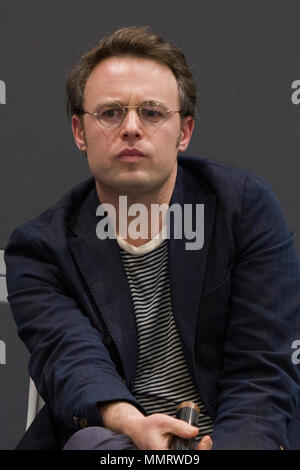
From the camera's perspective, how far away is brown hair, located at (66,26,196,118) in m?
1.72

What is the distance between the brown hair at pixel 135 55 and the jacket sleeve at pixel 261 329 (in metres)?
0.27

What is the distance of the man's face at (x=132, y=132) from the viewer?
1656 mm

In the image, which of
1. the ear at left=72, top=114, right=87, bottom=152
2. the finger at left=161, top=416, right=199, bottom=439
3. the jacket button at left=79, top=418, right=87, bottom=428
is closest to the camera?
the finger at left=161, top=416, right=199, bottom=439

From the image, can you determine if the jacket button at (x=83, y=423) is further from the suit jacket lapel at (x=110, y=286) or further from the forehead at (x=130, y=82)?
the forehead at (x=130, y=82)

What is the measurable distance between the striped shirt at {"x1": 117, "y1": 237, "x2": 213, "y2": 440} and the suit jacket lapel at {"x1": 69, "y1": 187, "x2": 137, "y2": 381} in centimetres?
3

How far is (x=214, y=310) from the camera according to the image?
1.66m

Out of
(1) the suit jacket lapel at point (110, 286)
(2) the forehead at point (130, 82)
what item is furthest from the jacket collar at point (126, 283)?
(2) the forehead at point (130, 82)

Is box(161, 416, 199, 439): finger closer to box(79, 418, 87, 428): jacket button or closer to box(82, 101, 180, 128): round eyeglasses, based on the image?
box(79, 418, 87, 428): jacket button

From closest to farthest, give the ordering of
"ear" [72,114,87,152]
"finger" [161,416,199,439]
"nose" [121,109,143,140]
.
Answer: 1. "finger" [161,416,199,439]
2. "nose" [121,109,143,140]
3. "ear" [72,114,87,152]

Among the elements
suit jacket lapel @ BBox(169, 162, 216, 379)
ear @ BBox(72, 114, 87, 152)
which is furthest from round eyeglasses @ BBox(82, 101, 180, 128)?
suit jacket lapel @ BBox(169, 162, 216, 379)

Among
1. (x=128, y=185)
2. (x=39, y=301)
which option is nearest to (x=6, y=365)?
(x=39, y=301)

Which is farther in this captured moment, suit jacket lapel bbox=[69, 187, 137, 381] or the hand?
suit jacket lapel bbox=[69, 187, 137, 381]

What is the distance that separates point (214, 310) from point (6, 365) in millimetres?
1003

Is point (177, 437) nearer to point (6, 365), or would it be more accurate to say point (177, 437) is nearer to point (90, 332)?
point (90, 332)
